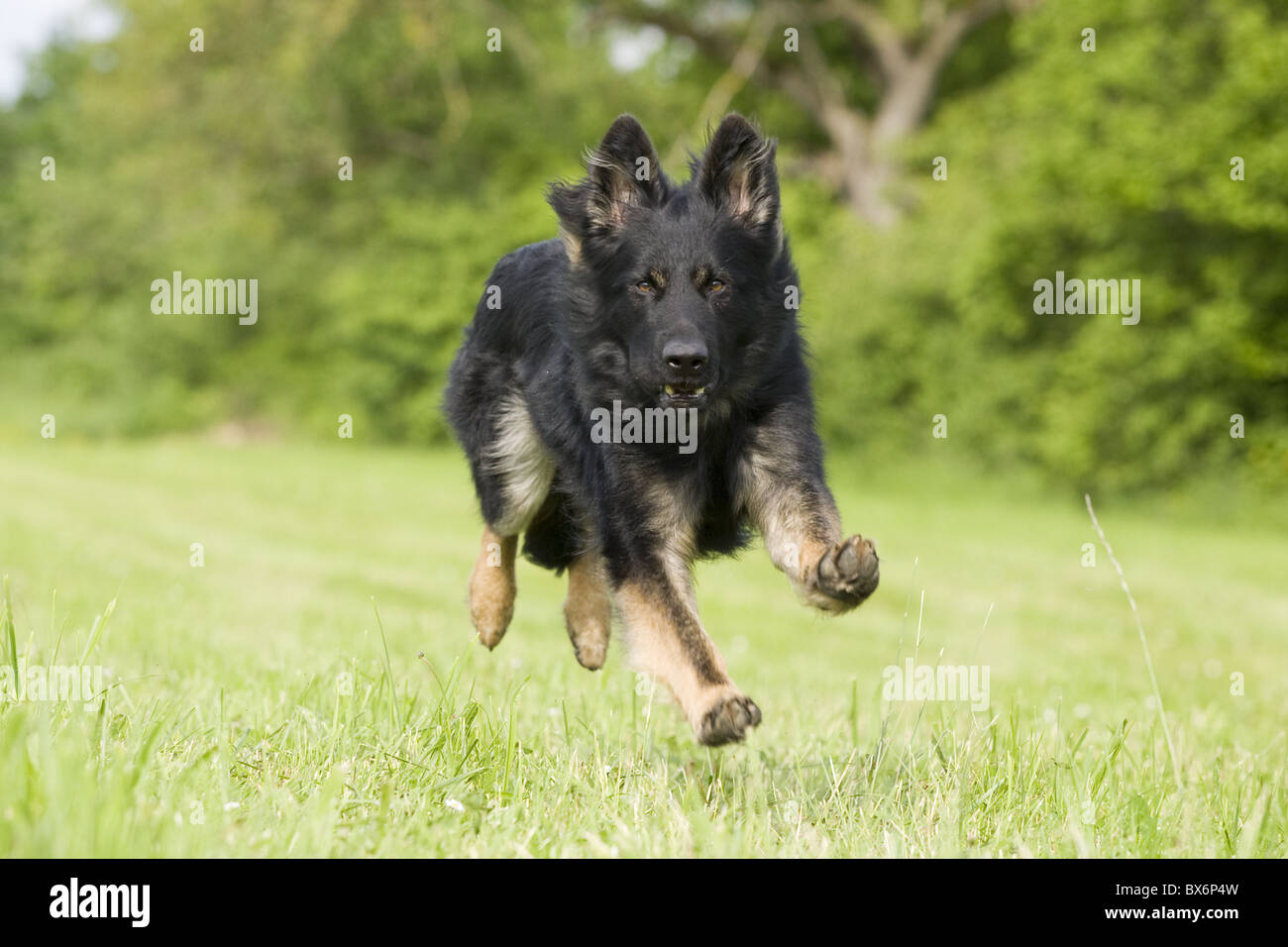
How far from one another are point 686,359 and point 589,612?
162cm

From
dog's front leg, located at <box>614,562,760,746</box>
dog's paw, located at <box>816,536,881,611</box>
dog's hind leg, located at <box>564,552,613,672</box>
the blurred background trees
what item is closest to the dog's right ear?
dog's front leg, located at <box>614,562,760,746</box>

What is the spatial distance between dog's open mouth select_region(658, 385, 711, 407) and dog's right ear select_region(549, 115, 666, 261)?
2.20 ft

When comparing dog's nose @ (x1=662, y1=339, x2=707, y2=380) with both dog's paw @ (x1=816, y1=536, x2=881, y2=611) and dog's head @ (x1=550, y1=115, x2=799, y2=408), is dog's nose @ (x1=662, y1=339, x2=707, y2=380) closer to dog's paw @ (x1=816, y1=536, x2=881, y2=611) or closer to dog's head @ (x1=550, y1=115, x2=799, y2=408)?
dog's head @ (x1=550, y1=115, x2=799, y2=408)

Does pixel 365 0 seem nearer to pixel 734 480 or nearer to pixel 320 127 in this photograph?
pixel 320 127

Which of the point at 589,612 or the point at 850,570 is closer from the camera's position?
the point at 850,570

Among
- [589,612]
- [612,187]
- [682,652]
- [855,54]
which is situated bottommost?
[682,652]

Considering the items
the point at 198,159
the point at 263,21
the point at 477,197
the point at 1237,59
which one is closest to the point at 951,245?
the point at 1237,59

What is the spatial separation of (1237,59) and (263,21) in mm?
17268

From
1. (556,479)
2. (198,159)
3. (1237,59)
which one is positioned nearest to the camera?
(556,479)

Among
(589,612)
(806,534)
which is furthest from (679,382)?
(589,612)

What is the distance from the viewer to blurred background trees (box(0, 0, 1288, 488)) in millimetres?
18312

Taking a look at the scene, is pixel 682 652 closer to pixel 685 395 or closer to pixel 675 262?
pixel 685 395

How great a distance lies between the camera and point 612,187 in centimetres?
446

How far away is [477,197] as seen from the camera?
2917 cm
